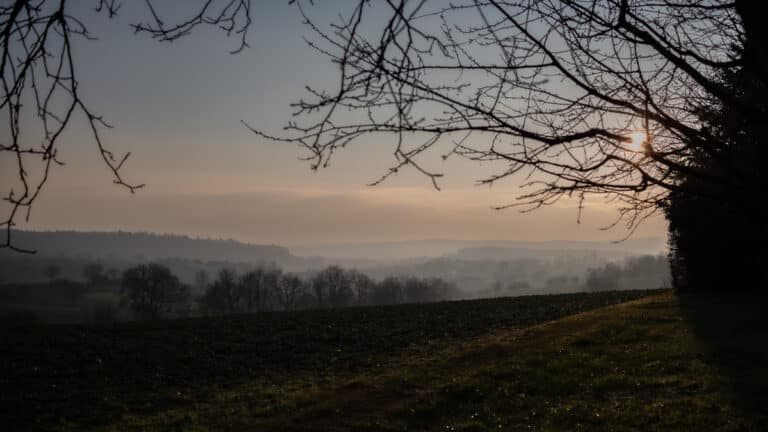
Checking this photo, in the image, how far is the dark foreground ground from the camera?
11227 millimetres

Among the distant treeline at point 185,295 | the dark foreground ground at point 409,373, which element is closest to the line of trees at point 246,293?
the distant treeline at point 185,295

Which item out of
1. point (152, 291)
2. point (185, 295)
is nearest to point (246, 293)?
point (185, 295)

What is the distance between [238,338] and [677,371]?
19575mm

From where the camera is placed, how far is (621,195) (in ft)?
12.1

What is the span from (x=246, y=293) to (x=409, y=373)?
90858 mm

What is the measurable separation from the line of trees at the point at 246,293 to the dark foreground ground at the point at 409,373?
58.2 metres

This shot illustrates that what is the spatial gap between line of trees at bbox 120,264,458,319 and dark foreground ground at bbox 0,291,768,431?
191ft

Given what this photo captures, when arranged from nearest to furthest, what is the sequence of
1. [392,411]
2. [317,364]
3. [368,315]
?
[392,411], [317,364], [368,315]

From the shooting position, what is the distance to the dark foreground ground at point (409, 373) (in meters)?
11.2

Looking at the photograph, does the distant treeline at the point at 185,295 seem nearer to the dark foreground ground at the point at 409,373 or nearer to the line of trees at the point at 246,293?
the line of trees at the point at 246,293

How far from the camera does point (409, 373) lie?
1688 centimetres

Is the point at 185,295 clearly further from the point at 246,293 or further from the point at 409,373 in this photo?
the point at 409,373

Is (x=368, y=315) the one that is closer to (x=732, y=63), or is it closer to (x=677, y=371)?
(x=677, y=371)

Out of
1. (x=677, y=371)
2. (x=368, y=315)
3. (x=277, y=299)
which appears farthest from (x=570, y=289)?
(x=677, y=371)
